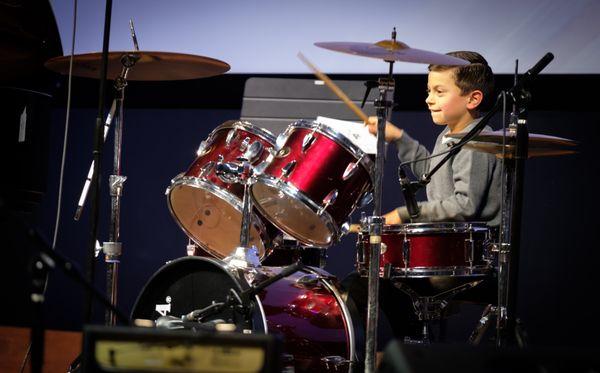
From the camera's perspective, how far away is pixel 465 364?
138cm

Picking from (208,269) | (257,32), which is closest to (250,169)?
(208,269)

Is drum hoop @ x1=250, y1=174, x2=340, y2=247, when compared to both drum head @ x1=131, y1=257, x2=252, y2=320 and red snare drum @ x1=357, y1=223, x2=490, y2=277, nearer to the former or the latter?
red snare drum @ x1=357, y1=223, x2=490, y2=277

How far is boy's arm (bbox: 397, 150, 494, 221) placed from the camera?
134 inches

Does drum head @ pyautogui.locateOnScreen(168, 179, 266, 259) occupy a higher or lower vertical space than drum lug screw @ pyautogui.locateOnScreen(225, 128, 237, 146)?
lower

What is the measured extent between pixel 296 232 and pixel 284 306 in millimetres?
546

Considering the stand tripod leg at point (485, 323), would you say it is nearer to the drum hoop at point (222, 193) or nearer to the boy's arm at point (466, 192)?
the boy's arm at point (466, 192)

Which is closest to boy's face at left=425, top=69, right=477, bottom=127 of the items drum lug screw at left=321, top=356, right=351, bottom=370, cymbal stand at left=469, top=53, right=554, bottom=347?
cymbal stand at left=469, top=53, right=554, bottom=347

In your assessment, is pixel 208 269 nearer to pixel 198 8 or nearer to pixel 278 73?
pixel 278 73

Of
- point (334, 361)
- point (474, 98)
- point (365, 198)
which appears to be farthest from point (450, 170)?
point (334, 361)

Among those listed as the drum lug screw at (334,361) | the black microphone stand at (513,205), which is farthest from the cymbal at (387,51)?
the drum lug screw at (334,361)

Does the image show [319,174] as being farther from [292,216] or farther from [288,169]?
[292,216]

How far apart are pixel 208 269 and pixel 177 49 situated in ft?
6.28

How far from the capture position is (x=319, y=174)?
3252 mm

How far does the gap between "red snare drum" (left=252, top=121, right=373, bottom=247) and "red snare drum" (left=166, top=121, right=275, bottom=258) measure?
0.13m
